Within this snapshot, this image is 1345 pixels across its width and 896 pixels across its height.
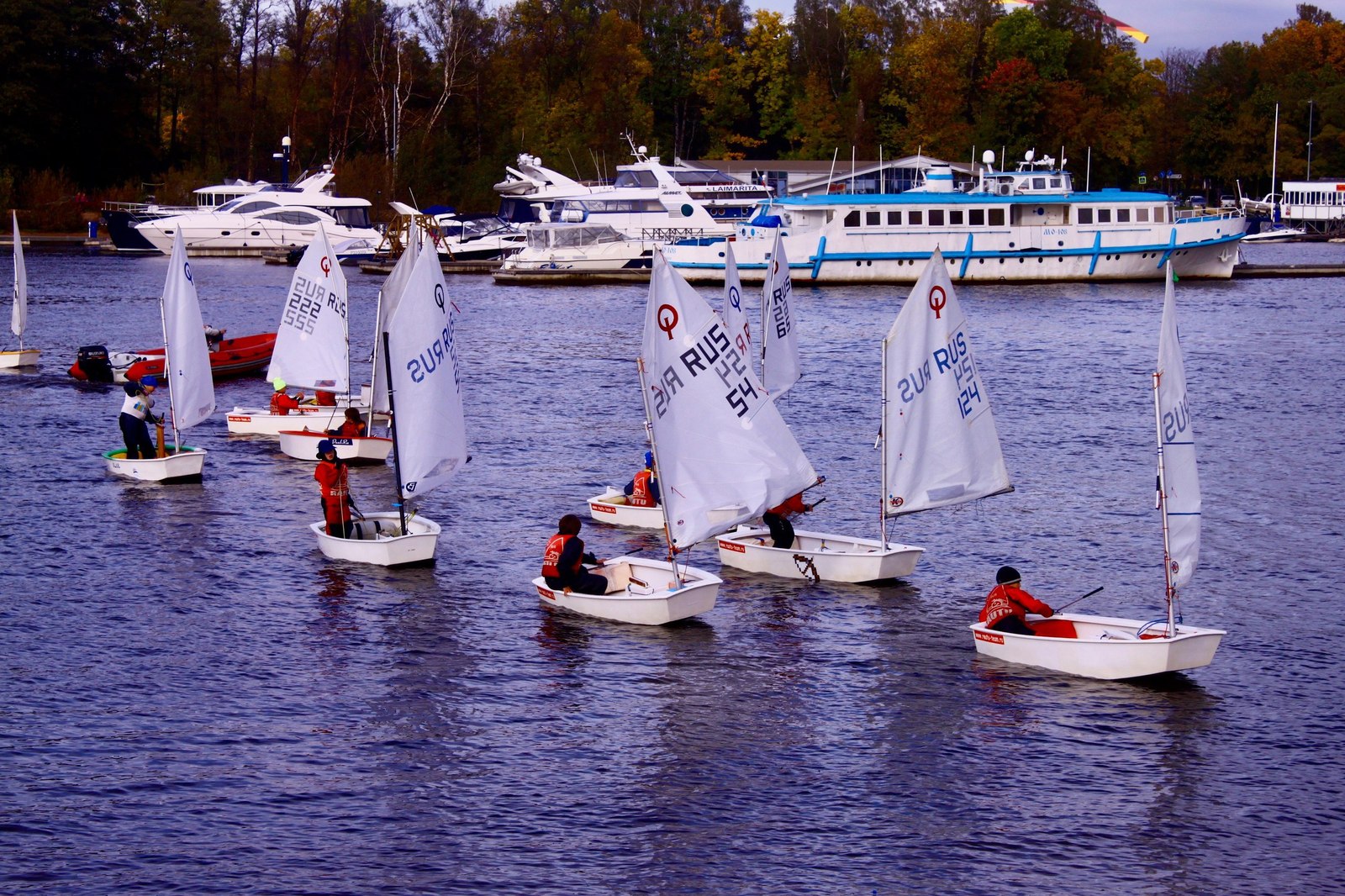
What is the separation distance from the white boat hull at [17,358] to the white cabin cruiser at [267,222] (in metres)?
53.7

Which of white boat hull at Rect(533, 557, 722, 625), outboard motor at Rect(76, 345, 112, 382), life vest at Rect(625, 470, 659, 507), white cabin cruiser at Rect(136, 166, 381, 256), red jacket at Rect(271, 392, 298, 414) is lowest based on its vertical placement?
white boat hull at Rect(533, 557, 722, 625)

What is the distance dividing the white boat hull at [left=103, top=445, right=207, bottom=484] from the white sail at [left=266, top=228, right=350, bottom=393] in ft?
19.0

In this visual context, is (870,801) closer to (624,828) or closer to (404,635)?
(624,828)

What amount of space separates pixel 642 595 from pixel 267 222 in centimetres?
9215

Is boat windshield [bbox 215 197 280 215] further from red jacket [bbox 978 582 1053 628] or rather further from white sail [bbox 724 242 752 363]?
red jacket [bbox 978 582 1053 628]

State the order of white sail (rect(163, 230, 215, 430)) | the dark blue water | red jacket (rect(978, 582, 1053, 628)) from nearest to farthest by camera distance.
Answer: the dark blue water < red jacket (rect(978, 582, 1053, 628)) < white sail (rect(163, 230, 215, 430))

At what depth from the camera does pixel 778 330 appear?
123ft

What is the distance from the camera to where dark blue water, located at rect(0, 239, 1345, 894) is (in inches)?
706

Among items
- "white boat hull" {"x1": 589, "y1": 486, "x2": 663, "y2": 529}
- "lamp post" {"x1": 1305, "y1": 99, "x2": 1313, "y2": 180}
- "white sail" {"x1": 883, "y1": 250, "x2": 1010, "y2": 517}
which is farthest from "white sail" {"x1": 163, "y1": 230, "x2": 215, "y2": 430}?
"lamp post" {"x1": 1305, "y1": 99, "x2": 1313, "y2": 180}

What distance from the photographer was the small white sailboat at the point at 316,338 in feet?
139

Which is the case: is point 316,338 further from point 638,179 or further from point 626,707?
point 638,179

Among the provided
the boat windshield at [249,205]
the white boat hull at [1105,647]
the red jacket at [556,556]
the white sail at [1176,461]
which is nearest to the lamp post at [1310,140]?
the boat windshield at [249,205]

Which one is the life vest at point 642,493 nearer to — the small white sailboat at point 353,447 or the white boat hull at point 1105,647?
the small white sailboat at point 353,447

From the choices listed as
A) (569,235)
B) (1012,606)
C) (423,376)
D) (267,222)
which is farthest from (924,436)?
(267,222)
